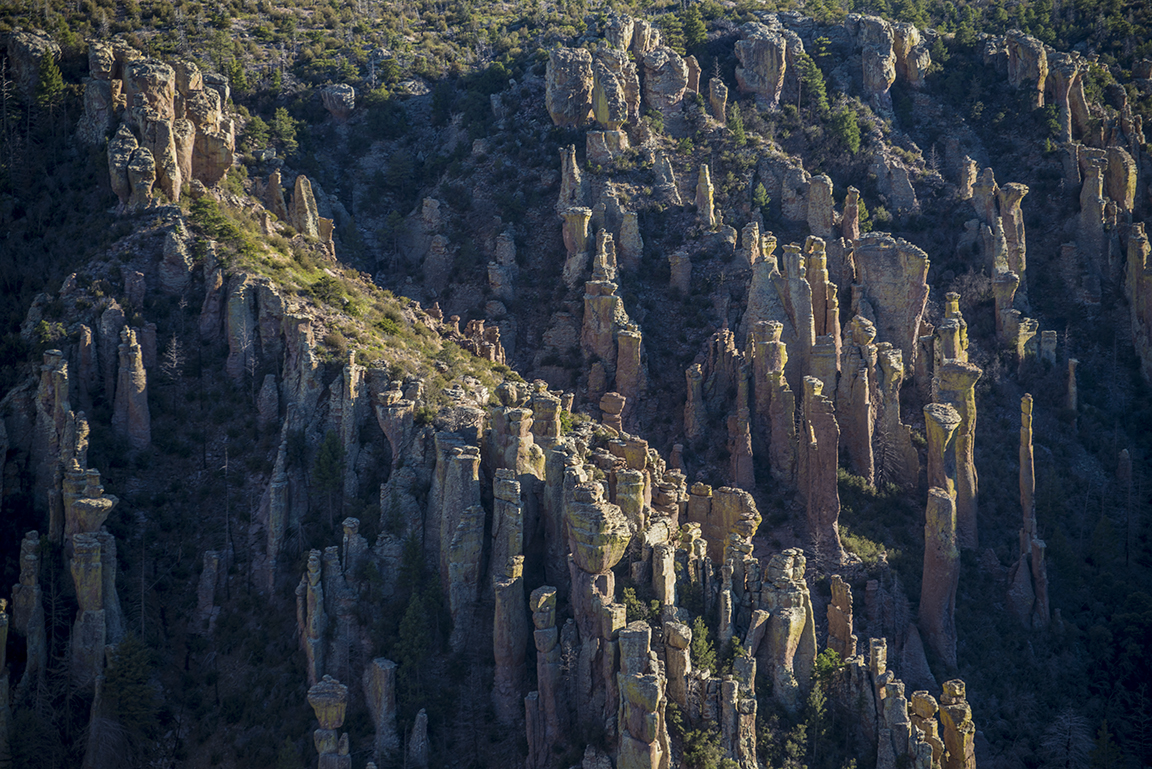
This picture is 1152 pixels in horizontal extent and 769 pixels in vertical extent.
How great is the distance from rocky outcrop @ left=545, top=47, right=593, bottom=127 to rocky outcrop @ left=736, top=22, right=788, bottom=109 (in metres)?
17.5

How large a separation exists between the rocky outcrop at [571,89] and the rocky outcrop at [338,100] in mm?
16745

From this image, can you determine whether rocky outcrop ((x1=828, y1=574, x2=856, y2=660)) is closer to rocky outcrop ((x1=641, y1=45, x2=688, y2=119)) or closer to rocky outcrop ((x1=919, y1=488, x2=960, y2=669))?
rocky outcrop ((x1=919, y1=488, x2=960, y2=669))

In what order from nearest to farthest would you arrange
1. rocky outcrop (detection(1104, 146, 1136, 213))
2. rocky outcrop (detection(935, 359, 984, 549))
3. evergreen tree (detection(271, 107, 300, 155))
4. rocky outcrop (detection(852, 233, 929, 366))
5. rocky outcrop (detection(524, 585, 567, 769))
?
rocky outcrop (detection(524, 585, 567, 769)) → rocky outcrop (detection(935, 359, 984, 549)) → rocky outcrop (detection(852, 233, 929, 366)) → evergreen tree (detection(271, 107, 300, 155)) → rocky outcrop (detection(1104, 146, 1136, 213))

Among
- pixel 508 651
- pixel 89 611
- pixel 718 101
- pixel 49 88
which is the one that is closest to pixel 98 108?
pixel 49 88

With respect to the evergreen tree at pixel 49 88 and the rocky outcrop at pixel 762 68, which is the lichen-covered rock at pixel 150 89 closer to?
the evergreen tree at pixel 49 88

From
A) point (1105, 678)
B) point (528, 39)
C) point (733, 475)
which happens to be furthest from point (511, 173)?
point (1105, 678)

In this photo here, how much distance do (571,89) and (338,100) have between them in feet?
63.7

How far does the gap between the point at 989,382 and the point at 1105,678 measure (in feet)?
83.4

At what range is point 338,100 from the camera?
415 ft

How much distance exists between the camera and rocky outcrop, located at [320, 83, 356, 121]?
126438 mm

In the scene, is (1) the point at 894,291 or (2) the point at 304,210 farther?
(1) the point at 894,291

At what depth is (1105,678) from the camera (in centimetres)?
9462

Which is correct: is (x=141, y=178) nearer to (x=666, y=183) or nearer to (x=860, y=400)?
(x=666, y=183)

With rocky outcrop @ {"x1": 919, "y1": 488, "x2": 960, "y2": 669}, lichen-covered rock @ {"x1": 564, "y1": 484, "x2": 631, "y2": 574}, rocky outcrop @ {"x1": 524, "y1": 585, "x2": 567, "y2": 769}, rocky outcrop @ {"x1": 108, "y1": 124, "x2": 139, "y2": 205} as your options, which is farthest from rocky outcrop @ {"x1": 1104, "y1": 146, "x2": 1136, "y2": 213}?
rocky outcrop @ {"x1": 108, "y1": 124, "x2": 139, "y2": 205}
